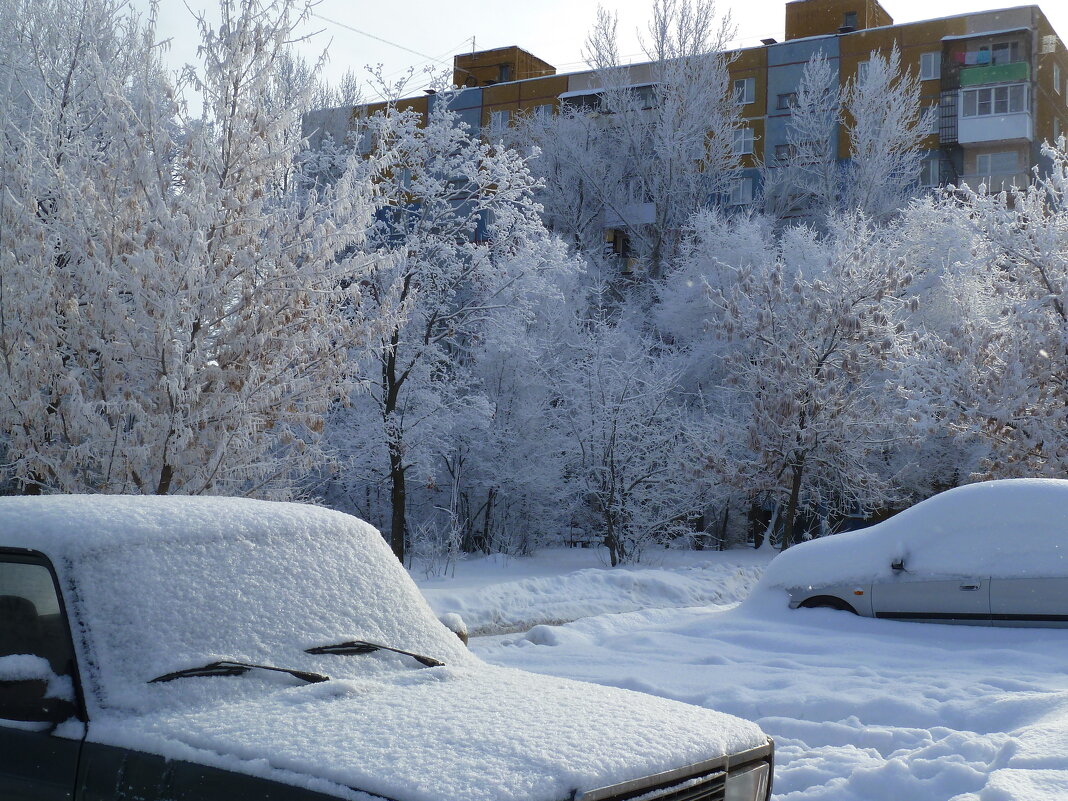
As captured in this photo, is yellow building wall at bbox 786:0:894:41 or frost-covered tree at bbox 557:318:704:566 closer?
frost-covered tree at bbox 557:318:704:566

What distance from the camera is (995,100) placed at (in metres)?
43.9

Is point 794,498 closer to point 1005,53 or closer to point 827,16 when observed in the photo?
point 1005,53

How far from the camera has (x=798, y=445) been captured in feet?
66.4

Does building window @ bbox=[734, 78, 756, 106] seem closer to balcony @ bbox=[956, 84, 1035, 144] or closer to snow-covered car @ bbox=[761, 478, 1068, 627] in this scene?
balcony @ bbox=[956, 84, 1035, 144]

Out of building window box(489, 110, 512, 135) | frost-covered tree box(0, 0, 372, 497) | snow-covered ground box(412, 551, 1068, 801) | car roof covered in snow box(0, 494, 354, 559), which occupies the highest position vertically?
building window box(489, 110, 512, 135)

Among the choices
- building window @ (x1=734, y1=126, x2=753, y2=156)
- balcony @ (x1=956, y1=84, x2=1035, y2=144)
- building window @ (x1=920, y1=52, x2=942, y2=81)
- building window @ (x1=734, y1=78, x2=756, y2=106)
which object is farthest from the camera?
building window @ (x1=734, y1=78, x2=756, y2=106)

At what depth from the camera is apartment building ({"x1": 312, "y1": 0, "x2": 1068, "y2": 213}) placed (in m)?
43.8

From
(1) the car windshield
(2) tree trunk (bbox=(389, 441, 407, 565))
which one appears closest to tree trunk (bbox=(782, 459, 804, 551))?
(2) tree trunk (bbox=(389, 441, 407, 565))

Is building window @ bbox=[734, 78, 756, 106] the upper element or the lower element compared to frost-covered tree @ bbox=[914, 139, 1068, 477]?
upper

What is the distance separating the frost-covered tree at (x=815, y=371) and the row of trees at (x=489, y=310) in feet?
0.25

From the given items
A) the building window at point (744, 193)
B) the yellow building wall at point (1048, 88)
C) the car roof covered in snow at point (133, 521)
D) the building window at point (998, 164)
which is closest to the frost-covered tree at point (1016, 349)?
the car roof covered in snow at point (133, 521)

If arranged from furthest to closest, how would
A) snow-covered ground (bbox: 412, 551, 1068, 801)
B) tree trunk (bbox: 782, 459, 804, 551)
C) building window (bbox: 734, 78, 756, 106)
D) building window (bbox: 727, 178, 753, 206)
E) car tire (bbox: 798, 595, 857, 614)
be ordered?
building window (bbox: 734, 78, 756, 106), building window (bbox: 727, 178, 753, 206), tree trunk (bbox: 782, 459, 804, 551), car tire (bbox: 798, 595, 857, 614), snow-covered ground (bbox: 412, 551, 1068, 801)

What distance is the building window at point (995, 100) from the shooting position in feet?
142

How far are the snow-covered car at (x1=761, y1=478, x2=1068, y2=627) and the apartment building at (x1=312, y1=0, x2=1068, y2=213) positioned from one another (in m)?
32.3
